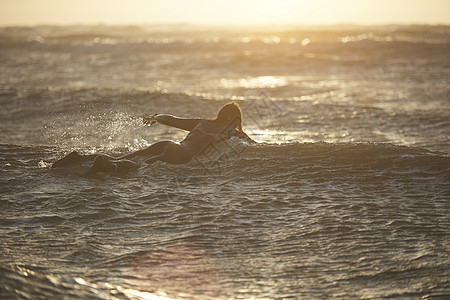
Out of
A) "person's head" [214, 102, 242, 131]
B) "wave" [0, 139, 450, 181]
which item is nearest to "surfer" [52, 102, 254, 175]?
"person's head" [214, 102, 242, 131]

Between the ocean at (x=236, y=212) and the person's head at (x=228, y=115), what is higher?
the person's head at (x=228, y=115)

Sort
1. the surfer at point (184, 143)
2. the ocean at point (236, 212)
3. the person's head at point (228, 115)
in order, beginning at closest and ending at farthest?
1. the ocean at point (236, 212)
2. the surfer at point (184, 143)
3. the person's head at point (228, 115)

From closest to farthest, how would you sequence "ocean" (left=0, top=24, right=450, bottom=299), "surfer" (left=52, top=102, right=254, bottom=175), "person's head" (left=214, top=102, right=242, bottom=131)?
"ocean" (left=0, top=24, right=450, bottom=299) < "surfer" (left=52, top=102, right=254, bottom=175) < "person's head" (left=214, top=102, right=242, bottom=131)

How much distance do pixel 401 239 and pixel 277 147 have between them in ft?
11.3

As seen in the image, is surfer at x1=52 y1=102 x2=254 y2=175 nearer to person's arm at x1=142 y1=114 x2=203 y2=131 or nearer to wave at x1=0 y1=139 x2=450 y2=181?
person's arm at x1=142 y1=114 x2=203 y2=131

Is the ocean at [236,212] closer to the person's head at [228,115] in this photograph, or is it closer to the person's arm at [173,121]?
the person's head at [228,115]

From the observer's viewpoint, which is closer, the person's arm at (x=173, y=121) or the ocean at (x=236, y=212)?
the ocean at (x=236, y=212)

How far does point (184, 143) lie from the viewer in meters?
8.30

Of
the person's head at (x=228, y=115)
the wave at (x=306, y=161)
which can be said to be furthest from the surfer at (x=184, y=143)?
the wave at (x=306, y=161)

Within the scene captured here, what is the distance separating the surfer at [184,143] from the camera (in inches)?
310

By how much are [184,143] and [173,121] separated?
56cm

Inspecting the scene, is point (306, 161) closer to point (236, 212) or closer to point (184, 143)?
point (184, 143)

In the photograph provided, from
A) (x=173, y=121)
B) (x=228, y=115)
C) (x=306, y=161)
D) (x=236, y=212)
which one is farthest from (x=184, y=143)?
(x=236, y=212)

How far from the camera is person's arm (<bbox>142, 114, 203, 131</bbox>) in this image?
855 centimetres
